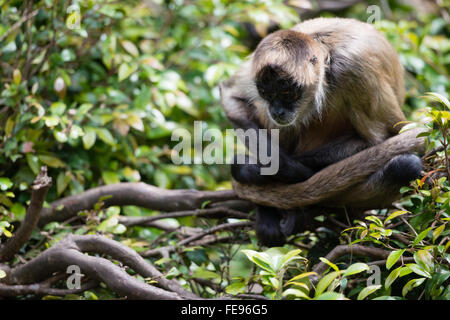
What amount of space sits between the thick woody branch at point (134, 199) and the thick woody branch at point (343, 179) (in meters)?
0.69

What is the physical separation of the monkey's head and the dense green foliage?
859 mm

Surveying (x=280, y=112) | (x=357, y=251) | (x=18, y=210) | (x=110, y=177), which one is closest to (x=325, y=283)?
(x=357, y=251)

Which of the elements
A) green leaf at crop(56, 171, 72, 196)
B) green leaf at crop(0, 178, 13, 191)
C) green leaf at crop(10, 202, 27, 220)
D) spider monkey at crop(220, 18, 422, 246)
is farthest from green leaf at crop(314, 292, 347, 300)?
green leaf at crop(56, 171, 72, 196)

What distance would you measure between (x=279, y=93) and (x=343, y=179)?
907 millimetres

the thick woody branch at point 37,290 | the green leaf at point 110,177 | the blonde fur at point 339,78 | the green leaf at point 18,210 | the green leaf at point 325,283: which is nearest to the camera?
the green leaf at point 325,283

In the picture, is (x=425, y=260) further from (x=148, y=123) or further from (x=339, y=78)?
(x=148, y=123)

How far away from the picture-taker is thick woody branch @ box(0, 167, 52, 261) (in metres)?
3.46

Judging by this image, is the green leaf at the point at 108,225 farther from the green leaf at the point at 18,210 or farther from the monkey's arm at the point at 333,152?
the monkey's arm at the point at 333,152

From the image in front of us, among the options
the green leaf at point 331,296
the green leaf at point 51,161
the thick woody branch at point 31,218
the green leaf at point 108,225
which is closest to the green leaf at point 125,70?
the green leaf at point 51,161

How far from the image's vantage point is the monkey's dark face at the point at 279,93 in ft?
13.8

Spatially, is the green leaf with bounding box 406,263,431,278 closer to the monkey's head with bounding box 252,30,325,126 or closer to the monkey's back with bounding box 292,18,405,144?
the monkey's back with bounding box 292,18,405,144

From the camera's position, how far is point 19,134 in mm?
4723

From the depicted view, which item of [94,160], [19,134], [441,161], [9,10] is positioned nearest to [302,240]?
[441,161]

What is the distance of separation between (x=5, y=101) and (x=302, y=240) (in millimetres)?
2903
